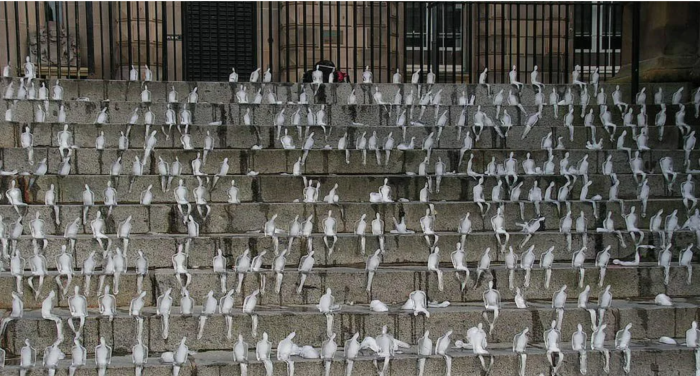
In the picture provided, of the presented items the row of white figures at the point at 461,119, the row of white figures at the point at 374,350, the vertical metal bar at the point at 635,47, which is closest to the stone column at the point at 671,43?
the vertical metal bar at the point at 635,47

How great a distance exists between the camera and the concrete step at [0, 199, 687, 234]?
6.97 metres

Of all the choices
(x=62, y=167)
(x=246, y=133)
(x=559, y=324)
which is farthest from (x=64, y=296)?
(x=559, y=324)

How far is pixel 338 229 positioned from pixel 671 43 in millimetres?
5895

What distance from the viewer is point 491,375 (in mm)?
5711

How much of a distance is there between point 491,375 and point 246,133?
391 centimetres

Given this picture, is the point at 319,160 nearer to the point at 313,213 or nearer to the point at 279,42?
the point at 313,213

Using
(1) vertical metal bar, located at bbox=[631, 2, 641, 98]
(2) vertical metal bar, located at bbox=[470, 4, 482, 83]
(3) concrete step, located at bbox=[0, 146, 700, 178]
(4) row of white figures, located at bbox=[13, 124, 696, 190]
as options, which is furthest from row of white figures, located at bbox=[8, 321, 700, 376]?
(2) vertical metal bar, located at bbox=[470, 4, 482, 83]

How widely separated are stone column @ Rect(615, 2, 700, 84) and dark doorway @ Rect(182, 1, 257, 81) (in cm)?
706

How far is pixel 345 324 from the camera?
6.03 m

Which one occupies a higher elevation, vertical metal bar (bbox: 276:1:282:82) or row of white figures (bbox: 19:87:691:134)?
vertical metal bar (bbox: 276:1:282:82)

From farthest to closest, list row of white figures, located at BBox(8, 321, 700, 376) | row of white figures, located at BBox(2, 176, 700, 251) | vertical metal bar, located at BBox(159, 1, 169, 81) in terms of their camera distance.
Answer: vertical metal bar, located at BBox(159, 1, 169, 81) → row of white figures, located at BBox(2, 176, 700, 251) → row of white figures, located at BBox(8, 321, 700, 376)

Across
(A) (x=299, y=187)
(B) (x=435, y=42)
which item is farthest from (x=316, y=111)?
(B) (x=435, y=42)

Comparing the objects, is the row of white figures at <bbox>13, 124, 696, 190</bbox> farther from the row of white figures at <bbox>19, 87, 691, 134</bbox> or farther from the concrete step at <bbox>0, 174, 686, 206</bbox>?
the row of white figures at <bbox>19, 87, 691, 134</bbox>

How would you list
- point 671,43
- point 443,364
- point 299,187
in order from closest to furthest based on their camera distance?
point 443,364 < point 299,187 < point 671,43
